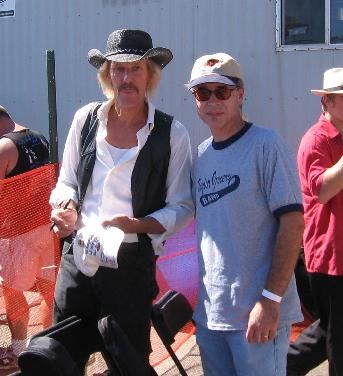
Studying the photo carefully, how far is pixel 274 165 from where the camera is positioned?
8.18 ft

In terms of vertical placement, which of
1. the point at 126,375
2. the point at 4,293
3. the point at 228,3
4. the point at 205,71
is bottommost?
the point at 4,293

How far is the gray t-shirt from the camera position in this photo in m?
2.51

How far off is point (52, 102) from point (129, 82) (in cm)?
196

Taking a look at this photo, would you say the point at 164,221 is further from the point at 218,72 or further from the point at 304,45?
the point at 304,45

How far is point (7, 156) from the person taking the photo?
460 cm

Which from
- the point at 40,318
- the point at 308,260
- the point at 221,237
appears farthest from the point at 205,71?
the point at 40,318

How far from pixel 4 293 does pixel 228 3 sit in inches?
108

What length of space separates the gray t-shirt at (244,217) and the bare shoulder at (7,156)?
2291 mm

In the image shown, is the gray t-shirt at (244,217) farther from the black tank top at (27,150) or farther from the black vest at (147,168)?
the black tank top at (27,150)

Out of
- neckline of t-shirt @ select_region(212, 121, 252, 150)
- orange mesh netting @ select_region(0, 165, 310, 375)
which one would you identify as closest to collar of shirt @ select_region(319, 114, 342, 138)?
neckline of t-shirt @ select_region(212, 121, 252, 150)

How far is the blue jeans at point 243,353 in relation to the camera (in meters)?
2.54

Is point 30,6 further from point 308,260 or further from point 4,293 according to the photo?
point 308,260

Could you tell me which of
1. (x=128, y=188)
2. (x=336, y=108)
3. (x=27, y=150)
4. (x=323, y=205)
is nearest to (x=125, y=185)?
(x=128, y=188)

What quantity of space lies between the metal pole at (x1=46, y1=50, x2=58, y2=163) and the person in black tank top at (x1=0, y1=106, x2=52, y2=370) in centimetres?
10
